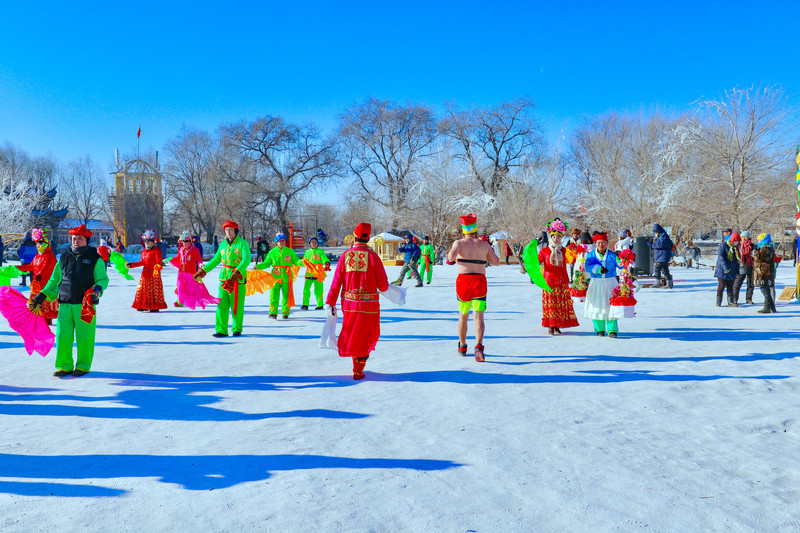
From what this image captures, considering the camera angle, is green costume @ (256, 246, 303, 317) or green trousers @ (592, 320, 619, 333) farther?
green costume @ (256, 246, 303, 317)

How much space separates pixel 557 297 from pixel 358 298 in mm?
3518

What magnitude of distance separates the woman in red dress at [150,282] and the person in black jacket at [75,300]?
17.6ft

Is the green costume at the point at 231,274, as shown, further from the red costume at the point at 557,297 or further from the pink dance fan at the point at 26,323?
the red costume at the point at 557,297

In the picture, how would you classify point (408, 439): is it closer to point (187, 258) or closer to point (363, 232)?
point (363, 232)

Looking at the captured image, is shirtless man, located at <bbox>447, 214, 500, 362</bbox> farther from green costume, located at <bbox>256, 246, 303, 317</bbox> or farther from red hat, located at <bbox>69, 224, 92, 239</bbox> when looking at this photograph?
green costume, located at <bbox>256, 246, 303, 317</bbox>

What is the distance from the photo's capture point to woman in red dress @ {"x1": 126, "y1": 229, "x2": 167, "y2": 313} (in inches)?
444

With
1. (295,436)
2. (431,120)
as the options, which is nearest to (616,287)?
(295,436)

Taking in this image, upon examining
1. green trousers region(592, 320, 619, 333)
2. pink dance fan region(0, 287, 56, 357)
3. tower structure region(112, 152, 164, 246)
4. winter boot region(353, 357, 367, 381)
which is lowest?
winter boot region(353, 357, 367, 381)

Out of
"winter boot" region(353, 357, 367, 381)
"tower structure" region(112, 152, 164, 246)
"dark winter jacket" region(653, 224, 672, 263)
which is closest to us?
"winter boot" region(353, 357, 367, 381)

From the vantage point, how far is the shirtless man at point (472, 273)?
261 inches

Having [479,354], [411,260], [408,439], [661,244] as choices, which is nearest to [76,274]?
[408,439]

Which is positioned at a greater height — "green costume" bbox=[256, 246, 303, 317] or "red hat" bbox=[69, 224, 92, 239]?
"red hat" bbox=[69, 224, 92, 239]

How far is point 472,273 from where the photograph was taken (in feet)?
22.0

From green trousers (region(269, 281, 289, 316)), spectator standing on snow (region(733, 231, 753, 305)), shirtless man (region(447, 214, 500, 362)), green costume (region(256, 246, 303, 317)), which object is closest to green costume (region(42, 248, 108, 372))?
A: shirtless man (region(447, 214, 500, 362))
